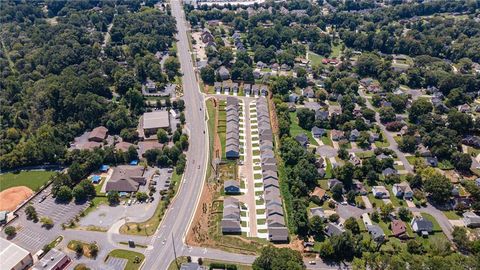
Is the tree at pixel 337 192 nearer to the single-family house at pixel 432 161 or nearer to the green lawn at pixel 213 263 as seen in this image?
the green lawn at pixel 213 263

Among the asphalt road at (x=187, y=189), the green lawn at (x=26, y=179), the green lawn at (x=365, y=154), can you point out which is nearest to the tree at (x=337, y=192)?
the green lawn at (x=365, y=154)

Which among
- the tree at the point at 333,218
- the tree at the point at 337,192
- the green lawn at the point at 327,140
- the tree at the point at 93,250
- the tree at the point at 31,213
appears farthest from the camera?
the green lawn at the point at 327,140

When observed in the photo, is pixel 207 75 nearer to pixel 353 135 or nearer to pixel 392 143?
pixel 353 135

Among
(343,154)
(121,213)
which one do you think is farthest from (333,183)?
(121,213)

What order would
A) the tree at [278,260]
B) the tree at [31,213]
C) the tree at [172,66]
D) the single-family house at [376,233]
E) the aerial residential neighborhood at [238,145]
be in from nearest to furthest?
1. the tree at [278,260]
2. the aerial residential neighborhood at [238,145]
3. the single-family house at [376,233]
4. the tree at [31,213]
5. the tree at [172,66]

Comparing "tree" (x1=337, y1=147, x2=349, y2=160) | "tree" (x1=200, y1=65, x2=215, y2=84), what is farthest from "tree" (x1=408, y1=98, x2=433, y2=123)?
"tree" (x1=200, y1=65, x2=215, y2=84)

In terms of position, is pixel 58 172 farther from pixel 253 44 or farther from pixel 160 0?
pixel 160 0
